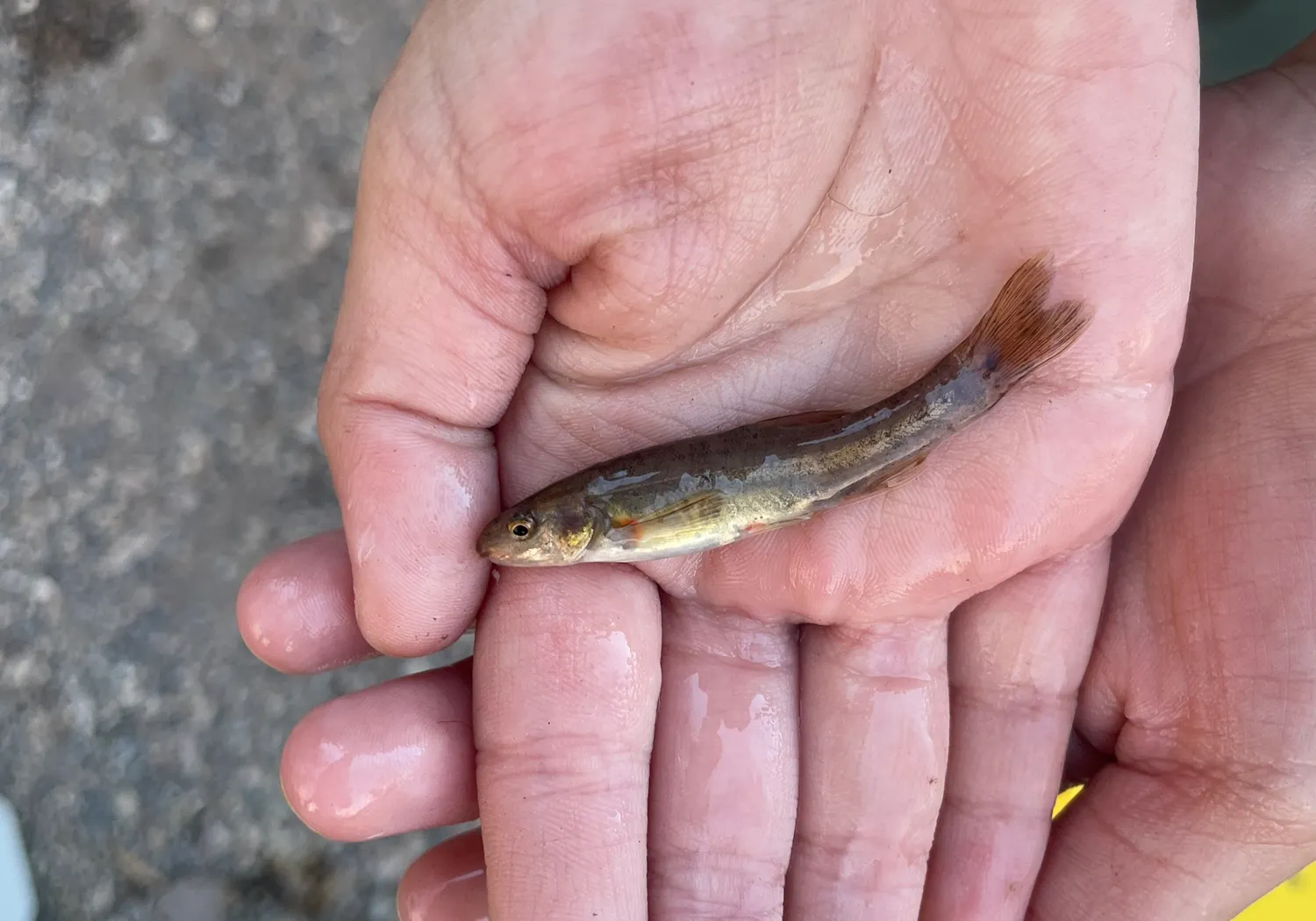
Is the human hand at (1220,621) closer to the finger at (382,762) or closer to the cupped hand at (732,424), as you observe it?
the cupped hand at (732,424)

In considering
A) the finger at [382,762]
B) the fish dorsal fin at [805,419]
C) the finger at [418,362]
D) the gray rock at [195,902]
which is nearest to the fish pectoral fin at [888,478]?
the fish dorsal fin at [805,419]

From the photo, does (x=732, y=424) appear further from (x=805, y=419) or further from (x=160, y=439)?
(x=160, y=439)

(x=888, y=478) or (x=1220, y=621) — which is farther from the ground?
(x=888, y=478)

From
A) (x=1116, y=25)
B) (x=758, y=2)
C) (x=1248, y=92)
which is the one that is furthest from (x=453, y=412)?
(x=1248, y=92)

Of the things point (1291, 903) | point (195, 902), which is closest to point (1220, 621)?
point (1291, 903)

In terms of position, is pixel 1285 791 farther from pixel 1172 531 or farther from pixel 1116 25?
pixel 1116 25

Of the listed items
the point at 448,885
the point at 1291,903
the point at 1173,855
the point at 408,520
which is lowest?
the point at 1291,903

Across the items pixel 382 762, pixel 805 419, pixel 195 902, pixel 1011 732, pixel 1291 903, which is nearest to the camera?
pixel 382 762
